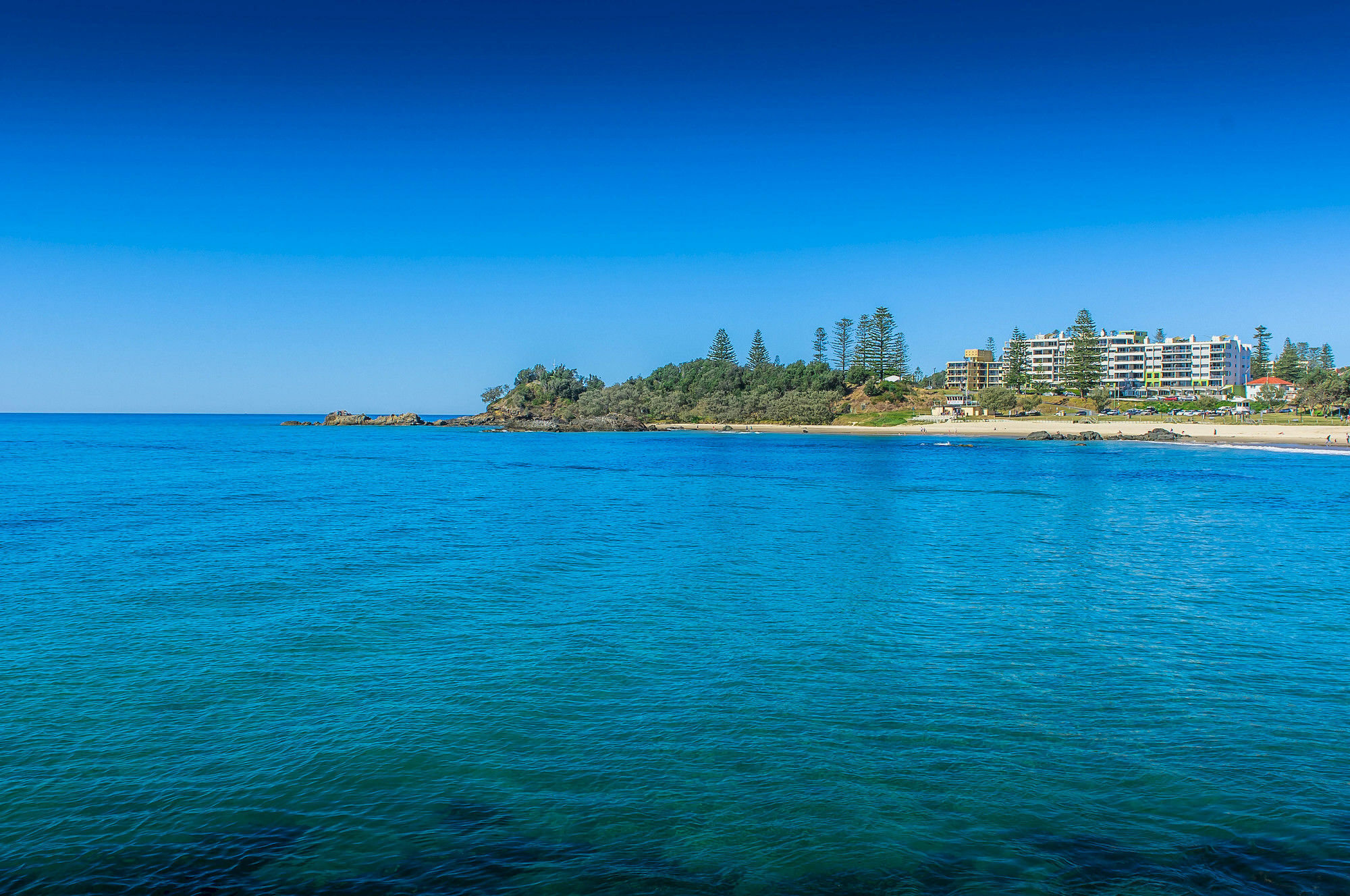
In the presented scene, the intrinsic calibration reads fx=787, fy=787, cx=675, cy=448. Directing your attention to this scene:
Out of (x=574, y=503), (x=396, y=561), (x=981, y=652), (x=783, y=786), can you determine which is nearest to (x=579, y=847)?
(x=783, y=786)

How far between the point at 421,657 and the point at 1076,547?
81.4ft

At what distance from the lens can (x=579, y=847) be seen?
9617 millimetres

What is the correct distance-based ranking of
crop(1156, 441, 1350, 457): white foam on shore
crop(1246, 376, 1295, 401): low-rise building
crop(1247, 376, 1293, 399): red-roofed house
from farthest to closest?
1. crop(1247, 376, 1293, 399): red-roofed house
2. crop(1246, 376, 1295, 401): low-rise building
3. crop(1156, 441, 1350, 457): white foam on shore

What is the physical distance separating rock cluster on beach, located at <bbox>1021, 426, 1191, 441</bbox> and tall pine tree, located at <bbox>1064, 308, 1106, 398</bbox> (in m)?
49.5

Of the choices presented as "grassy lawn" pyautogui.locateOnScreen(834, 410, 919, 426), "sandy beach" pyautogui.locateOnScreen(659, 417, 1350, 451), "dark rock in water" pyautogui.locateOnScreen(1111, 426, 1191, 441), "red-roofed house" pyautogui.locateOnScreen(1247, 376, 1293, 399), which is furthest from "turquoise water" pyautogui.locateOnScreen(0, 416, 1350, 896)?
"red-roofed house" pyautogui.locateOnScreen(1247, 376, 1293, 399)

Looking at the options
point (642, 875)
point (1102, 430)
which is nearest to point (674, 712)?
point (642, 875)

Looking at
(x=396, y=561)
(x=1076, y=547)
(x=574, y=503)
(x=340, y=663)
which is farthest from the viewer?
(x=574, y=503)

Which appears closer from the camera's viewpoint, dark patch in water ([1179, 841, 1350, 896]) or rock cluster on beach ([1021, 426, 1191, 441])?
dark patch in water ([1179, 841, 1350, 896])

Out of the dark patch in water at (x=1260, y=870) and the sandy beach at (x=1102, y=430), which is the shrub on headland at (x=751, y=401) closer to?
the sandy beach at (x=1102, y=430)

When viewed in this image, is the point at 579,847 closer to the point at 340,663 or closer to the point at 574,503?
the point at 340,663

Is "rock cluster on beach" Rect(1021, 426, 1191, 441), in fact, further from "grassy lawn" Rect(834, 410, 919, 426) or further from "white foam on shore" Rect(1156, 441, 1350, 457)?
"grassy lawn" Rect(834, 410, 919, 426)

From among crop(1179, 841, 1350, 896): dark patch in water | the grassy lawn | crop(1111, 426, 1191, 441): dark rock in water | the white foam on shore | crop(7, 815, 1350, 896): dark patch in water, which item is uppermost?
the grassy lawn

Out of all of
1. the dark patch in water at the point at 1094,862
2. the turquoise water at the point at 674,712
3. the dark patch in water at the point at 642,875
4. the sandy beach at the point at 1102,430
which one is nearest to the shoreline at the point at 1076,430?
the sandy beach at the point at 1102,430

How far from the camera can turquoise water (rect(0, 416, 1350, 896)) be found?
9.39 meters
